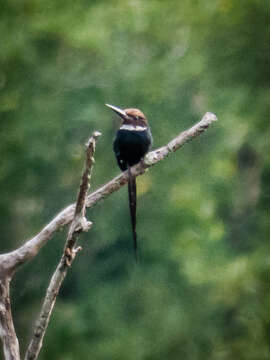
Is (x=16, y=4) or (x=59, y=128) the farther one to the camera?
(x=16, y=4)

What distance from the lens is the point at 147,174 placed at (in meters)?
11.6

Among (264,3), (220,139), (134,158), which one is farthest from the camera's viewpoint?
(264,3)

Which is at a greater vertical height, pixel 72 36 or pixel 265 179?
pixel 72 36

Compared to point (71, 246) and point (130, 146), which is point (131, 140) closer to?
point (130, 146)

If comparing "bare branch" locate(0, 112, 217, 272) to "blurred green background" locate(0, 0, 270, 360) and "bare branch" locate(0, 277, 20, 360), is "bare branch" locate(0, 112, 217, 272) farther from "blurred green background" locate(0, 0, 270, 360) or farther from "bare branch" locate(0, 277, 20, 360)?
"blurred green background" locate(0, 0, 270, 360)

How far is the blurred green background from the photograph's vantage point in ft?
36.7

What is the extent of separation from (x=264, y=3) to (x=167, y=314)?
4.32 meters

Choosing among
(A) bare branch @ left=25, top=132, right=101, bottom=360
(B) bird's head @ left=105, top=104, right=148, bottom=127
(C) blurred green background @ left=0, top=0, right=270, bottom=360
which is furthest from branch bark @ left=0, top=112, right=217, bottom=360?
(C) blurred green background @ left=0, top=0, right=270, bottom=360

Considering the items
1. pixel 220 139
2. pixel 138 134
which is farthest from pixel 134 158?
pixel 220 139

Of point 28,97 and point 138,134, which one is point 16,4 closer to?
point 28,97

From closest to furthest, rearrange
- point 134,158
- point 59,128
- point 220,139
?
point 134,158
point 59,128
point 220,139

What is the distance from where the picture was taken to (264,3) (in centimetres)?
1265

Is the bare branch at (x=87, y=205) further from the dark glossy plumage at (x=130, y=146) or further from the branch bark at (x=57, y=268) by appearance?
the dark glossy plumage at (x=130, y=146)

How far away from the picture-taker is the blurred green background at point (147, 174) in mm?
11172
